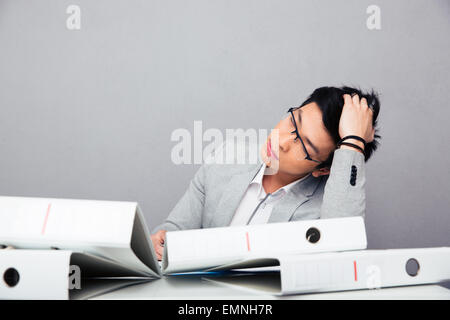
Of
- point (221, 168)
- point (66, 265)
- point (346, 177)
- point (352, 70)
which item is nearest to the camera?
point (66, 265)

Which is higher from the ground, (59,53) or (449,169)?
(59,53)

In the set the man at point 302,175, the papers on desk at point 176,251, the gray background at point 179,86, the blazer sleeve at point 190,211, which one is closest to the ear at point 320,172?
the man at point 302,175

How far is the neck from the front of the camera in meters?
1.20

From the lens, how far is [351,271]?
395 mm

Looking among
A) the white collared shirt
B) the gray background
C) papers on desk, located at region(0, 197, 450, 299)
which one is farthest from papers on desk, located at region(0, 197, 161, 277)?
the gray background

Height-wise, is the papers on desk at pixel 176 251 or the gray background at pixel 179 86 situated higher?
the gray background at pixel 179 86

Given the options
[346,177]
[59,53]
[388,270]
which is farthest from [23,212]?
[59,53]

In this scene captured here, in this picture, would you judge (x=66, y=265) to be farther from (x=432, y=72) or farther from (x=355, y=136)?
(x=432, y=72)

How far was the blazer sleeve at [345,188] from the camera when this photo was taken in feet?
3.12

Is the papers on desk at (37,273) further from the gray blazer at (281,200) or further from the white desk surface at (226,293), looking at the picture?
the gray blazer at (281,200)

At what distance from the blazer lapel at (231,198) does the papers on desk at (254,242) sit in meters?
0.75

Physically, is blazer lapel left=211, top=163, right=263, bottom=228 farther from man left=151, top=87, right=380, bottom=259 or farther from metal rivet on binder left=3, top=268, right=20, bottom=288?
metal rivet on binder left=3, top=268, right=20, bottom=288

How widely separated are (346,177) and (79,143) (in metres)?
1.31

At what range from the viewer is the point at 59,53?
1765mm
